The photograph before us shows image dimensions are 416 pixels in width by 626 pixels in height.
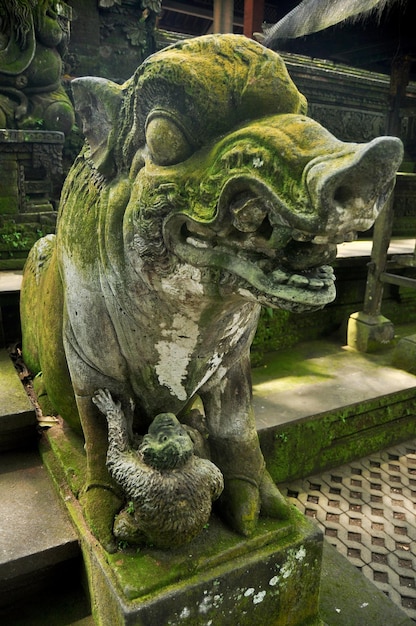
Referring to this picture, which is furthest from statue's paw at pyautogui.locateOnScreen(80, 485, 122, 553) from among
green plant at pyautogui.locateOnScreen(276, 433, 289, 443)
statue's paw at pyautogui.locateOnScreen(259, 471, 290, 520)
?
green plant at pyautogui.locateOnScreen(276, 433, 289, 443)

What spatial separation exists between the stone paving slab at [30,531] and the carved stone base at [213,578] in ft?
0.27

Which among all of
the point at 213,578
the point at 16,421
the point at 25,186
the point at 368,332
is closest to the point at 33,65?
the point at 25,186

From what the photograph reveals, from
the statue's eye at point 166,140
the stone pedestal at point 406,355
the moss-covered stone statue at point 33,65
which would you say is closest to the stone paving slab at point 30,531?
the statue's eye at point 166,140

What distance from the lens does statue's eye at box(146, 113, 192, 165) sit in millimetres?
1050

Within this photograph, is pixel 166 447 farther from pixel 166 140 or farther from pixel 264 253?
pixel 166 140

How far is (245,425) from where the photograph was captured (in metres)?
1.60

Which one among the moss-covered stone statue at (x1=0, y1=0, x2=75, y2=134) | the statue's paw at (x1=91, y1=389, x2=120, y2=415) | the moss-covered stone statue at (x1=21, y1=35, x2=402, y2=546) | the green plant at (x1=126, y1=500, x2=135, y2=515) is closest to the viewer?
the moss-covered stone statue at (x1=21, y1=35, x2=402, y2=546)

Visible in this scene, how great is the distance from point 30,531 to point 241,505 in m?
0.72

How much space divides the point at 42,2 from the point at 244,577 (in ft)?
18.3

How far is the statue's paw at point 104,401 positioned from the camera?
1423mm

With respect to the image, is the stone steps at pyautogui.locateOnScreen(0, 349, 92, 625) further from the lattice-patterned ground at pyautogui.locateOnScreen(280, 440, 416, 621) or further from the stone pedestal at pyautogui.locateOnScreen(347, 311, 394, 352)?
the stone pedestal at pyautogui.locateOnScreen(347, 311, 394, 352)

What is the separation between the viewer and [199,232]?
3.43 feet

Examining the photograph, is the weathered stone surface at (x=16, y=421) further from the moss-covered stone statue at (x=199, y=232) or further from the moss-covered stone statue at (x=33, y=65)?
the moss-covered stone statue at (x=33, y=65)

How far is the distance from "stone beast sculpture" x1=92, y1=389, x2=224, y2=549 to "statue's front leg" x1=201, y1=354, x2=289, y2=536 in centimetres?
23
